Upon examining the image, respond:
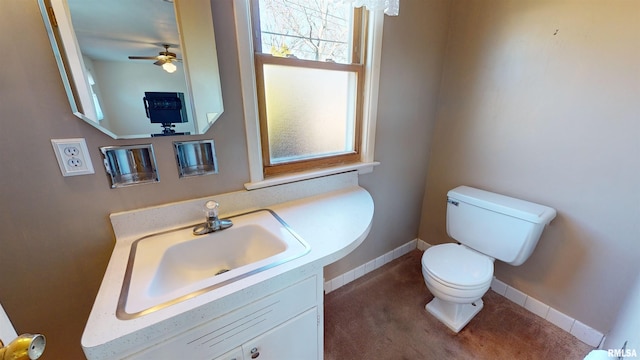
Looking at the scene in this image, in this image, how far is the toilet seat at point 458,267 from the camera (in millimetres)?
1306

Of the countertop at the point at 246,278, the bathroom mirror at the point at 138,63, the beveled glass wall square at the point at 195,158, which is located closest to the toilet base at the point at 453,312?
the countertop at the point at 246,278

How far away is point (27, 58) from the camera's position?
73 centimetres

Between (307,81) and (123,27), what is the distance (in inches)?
31.4

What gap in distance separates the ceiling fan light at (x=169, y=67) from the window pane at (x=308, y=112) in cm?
40

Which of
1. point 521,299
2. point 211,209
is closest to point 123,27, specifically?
point 211,209

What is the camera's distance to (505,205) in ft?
4.68

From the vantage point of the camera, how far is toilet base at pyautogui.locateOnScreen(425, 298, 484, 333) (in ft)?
4.85

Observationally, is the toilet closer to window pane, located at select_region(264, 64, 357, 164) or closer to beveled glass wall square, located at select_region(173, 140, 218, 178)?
window pane, located at select_region(264, 64, 357, 164)

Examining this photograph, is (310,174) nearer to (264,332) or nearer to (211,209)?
(211,209)

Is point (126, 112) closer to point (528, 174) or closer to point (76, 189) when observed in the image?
point (76, 189)

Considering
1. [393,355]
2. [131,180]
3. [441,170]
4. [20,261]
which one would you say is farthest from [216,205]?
[441,170]

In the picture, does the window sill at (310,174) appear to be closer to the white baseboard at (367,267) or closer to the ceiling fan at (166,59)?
the ceiling fan at (166,59)

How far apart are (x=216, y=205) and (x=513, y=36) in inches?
75.4

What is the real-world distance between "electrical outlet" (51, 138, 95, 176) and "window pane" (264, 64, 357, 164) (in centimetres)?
72
